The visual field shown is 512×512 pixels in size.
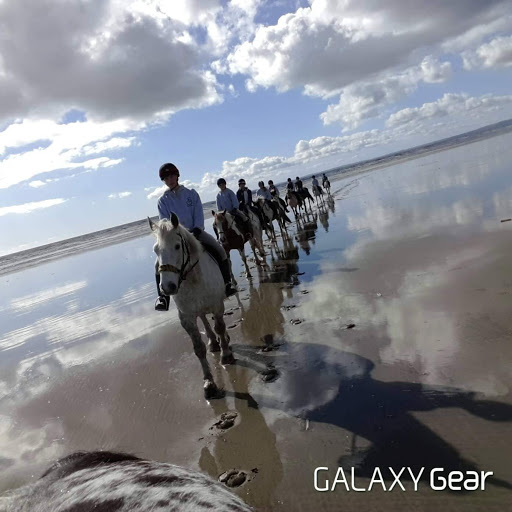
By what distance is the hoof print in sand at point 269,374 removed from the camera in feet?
17.0

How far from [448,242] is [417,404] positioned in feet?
21.2

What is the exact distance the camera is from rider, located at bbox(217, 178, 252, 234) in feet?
38.1

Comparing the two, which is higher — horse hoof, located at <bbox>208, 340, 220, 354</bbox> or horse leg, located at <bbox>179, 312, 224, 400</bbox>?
horse leg, located at <bbox>179, 312, 224, 400</bbox>

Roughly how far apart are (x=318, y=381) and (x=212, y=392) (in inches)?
55.8

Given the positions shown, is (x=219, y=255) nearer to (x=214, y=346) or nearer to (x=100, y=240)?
(x=214, y=346)

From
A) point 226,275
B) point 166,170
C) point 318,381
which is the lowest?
point 318,381

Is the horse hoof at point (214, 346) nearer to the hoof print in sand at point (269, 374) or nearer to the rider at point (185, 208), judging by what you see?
the rider at point (185, 208)

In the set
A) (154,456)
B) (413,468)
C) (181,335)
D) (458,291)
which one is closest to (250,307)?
(181,335)

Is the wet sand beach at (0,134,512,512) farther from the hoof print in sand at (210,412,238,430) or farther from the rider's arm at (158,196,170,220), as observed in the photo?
the rider's arm at (158,196,170,220)

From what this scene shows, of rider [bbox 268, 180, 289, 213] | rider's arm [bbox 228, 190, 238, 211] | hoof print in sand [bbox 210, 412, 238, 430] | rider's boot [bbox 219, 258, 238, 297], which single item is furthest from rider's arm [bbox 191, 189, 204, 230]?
rider [bbox 268, 180, 289, 213]

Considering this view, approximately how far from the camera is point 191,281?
17.8 ft

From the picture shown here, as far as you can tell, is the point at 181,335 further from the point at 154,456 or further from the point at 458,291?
the point at 458,291

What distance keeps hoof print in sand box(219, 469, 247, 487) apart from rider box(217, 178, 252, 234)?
8801mm

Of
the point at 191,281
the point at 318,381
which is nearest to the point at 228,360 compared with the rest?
the point at 191,281
